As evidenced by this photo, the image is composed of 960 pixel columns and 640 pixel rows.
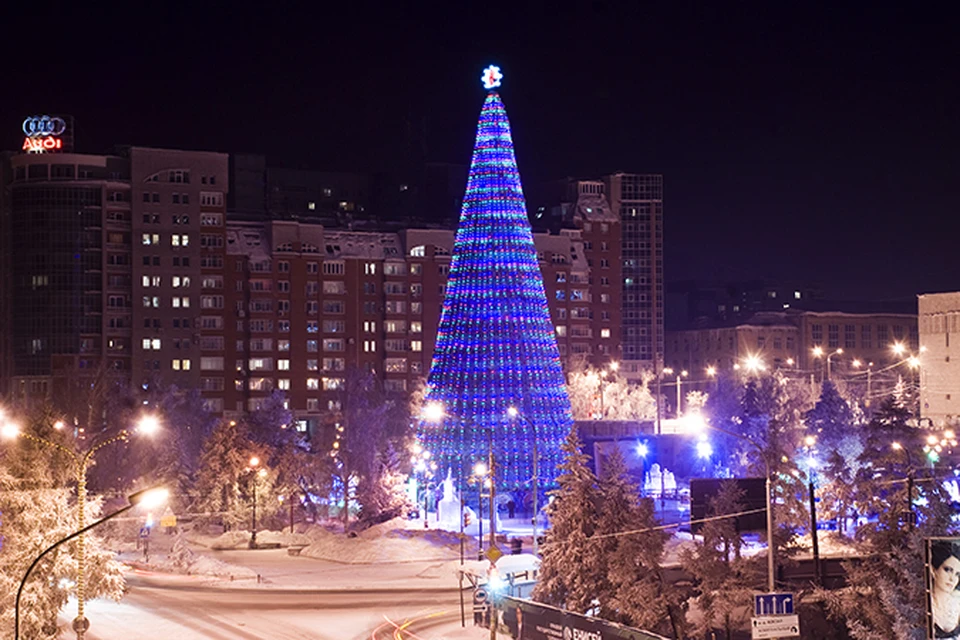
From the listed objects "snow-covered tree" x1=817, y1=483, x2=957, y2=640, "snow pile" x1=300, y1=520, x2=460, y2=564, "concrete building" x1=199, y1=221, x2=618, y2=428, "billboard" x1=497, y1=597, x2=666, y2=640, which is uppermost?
"concrete building" x1=199, y1=221, x2=618, y2=428

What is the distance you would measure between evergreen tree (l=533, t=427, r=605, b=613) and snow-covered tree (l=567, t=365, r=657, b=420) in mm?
69127

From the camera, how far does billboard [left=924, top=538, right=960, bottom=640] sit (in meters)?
30.9

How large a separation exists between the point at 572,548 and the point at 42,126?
101 metres

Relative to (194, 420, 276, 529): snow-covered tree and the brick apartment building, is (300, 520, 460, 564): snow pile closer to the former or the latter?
(194, 420, 276, 529): snow-covered tree

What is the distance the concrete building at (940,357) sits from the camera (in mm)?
113688

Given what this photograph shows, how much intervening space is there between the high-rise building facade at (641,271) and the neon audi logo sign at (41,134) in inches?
2734

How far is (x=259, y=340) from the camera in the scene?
461ft

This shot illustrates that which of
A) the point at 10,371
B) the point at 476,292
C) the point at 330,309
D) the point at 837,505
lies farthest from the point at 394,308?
the point at 837,505

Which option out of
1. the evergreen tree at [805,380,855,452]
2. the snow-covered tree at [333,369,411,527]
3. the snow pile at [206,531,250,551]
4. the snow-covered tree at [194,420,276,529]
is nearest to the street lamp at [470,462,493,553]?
the snow-covered tree at [333,369,411,527]

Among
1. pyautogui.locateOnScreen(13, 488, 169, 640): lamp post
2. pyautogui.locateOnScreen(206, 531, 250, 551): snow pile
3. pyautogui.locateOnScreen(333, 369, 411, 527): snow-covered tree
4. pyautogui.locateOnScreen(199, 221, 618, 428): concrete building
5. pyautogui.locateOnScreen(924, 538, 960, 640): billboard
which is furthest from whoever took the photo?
pyautogui.locateOnScreen(199, 221, 618, 428): concrete building

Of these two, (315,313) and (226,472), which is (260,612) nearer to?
(226,472)

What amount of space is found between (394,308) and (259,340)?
1492 centimetres

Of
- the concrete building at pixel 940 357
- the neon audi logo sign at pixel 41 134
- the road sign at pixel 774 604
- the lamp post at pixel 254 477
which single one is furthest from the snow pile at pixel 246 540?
the neon audi logo sign at pixel 41 134

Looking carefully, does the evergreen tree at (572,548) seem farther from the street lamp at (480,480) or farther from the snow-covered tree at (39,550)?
the street lamp at (480,480)
